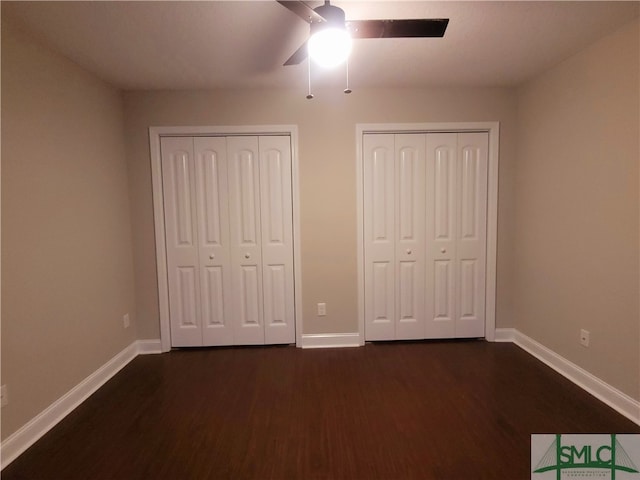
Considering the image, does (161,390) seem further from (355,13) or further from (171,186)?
(355,13)

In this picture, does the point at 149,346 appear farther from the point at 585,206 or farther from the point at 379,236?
the point at 585,206

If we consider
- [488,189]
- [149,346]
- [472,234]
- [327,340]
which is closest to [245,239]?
[327,340]

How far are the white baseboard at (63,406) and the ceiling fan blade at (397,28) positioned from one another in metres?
2.80

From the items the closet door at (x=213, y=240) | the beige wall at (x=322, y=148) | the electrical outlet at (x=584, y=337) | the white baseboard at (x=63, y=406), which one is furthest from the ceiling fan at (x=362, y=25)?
the white baseboard at (x=63, y=406)

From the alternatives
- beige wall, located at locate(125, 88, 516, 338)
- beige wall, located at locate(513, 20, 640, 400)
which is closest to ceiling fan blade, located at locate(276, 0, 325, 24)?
beige wall, located at locate(125, 88, 516, 338)

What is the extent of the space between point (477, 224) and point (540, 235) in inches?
19.8

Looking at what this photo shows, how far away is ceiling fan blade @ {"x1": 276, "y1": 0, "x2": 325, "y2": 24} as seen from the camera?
1268 millimetres

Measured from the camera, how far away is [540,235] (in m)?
2.62

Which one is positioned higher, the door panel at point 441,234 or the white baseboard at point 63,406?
the door panel at point 441,234

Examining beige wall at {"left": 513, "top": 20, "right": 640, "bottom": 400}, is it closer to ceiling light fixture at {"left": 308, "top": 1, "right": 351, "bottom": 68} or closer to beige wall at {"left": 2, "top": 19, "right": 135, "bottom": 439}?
ceiling light fixture at {"left": 308, "top": 1, "right": 351, "bottom": 68}

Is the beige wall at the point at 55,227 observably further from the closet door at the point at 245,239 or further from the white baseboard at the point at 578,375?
the white baseboard at the point at 578,375

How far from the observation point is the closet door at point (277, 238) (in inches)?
112

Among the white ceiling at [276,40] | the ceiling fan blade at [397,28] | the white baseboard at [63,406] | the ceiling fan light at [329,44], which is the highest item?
the white ceiling at [276,40]

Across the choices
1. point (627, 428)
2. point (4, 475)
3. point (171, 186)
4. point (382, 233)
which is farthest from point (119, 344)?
point (627, 428)
